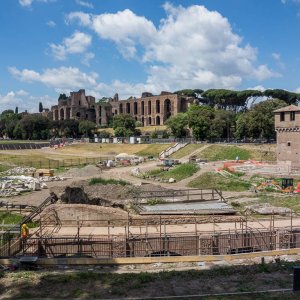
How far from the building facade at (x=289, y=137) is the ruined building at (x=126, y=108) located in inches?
2894

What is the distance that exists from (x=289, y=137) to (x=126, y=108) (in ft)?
305

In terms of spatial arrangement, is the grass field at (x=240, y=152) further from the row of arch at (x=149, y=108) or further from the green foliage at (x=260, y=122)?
the row of arch at (x=149, y=108)

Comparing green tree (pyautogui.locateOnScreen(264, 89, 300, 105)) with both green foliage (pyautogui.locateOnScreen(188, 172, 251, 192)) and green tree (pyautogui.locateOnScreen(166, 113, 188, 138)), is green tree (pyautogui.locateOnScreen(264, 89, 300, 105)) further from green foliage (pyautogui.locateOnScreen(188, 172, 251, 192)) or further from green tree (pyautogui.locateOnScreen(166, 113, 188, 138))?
green foliage (pyautogui.locateOnScreen(188, 172, 251, 192))

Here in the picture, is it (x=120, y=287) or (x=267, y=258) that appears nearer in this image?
(x=120, y=287)

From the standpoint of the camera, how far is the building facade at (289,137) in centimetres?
4441

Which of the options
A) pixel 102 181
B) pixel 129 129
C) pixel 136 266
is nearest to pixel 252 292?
pixel 136 266

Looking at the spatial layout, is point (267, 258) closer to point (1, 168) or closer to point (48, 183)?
point (48, 183)

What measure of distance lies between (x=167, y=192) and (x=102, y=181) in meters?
7.72

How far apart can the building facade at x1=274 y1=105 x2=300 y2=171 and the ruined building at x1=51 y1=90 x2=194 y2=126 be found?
241ft

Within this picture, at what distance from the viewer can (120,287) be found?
12.2 meters

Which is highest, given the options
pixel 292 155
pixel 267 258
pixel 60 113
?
pixel 60 113

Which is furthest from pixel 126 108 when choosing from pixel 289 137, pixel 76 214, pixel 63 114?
pixel 76 214

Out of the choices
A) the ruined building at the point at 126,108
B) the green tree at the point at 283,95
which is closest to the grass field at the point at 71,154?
the ruined building at the point at 126,108

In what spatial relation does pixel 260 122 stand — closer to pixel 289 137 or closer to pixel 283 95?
pixel 289 137
